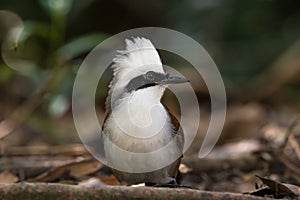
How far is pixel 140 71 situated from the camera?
10.5ft

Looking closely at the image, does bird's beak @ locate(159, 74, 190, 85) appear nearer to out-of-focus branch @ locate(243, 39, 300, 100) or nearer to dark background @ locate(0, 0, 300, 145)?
dark background @ locate(0, 0, 300, 145)

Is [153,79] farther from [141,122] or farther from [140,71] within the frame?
[141,122]

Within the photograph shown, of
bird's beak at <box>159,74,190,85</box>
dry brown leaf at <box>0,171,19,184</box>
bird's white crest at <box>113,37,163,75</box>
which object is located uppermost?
bird's white crest at <box>113,37,163,75</box>

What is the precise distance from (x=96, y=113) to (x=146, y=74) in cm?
367

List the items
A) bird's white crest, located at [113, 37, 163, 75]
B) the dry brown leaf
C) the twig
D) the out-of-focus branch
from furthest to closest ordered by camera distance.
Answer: the out-of-focus branch, the dry brown leaf, bird's white crest, located at [113, 37, 163, 75], the twig

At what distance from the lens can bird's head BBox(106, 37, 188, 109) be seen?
3.16 metres

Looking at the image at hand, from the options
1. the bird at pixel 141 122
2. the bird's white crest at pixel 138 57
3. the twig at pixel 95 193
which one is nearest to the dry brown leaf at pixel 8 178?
the bird at pixel 141 122

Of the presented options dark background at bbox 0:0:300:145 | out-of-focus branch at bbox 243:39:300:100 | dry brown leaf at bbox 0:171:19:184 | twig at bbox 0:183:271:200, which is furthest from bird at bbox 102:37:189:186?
out-of-focus branch at bbox 243:39:300:100

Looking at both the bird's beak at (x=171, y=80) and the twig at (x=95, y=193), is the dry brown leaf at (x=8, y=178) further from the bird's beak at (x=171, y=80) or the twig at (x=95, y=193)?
the twig at (x=95, y=193)

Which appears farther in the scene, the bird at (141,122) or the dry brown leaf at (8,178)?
the dry brown leaf at (8,178)

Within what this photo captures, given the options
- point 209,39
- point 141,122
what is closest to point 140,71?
point 141,122

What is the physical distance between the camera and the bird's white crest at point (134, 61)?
124 inches

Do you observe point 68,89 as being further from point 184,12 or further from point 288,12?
point 288,12

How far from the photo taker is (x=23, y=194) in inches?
99.7
